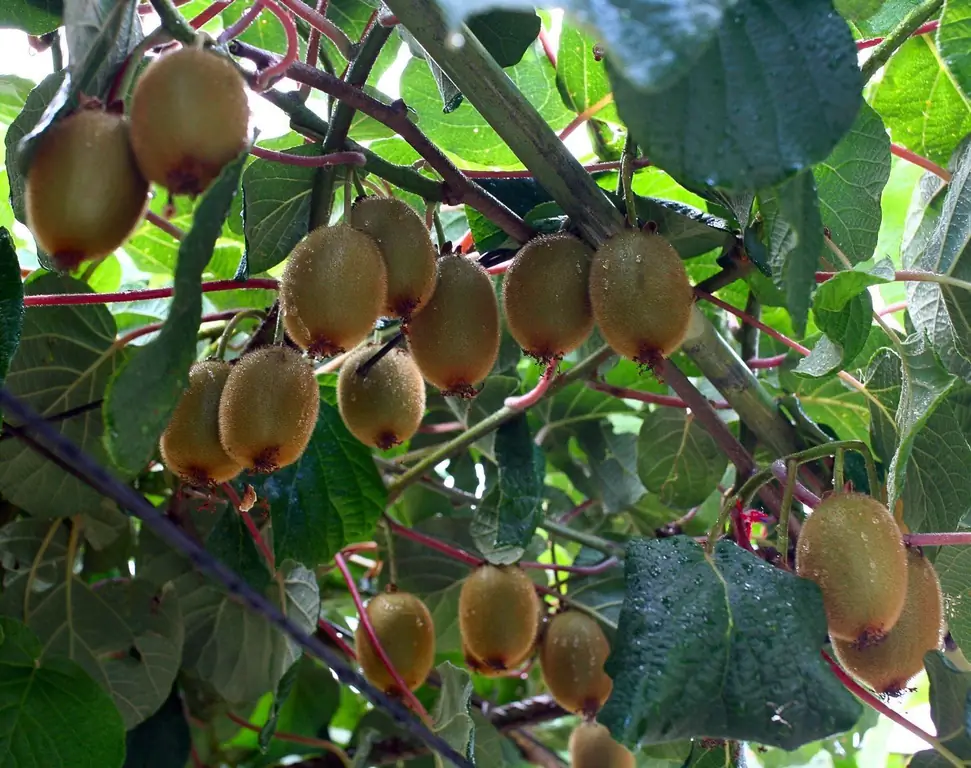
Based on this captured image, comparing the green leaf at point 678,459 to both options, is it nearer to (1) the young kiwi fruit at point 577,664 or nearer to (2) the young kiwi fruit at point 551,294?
(1) the young kiwi fruit at point 577,664

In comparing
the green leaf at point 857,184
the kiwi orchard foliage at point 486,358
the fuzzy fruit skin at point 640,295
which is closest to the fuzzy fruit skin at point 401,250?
the kiwi orchard foliage at point 486,358

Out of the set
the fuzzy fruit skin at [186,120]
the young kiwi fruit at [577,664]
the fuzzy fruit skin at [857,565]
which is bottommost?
the young kiwi fruit at [577,664]

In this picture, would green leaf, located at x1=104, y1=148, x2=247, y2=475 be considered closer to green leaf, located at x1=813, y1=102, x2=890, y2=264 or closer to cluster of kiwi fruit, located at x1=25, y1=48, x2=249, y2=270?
cluster of kiwi fruit, located at x1=25, y1=48, x2=249, y2=270

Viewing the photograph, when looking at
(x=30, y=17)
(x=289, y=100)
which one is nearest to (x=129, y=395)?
(x=289, y=100)

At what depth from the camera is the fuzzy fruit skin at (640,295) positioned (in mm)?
585

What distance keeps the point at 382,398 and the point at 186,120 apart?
0.28m

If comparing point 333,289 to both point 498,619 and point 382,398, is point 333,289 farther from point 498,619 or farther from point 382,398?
point 498,619

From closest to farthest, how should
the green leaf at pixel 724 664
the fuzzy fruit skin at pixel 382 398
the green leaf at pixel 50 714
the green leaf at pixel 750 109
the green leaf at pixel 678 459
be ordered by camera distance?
1. the green leaf at pixel 750 109
2. the green leaf at pixel 724 664
3. the fuzzy fruit skin at pixel 382 398
4. the green leaf at pixel 50 714
5. the green leaf at pixel 678 459

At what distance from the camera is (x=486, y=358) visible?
65cm

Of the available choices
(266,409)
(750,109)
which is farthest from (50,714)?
(750,109)

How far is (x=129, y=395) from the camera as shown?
49 cm

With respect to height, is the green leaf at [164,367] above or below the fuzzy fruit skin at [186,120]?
below

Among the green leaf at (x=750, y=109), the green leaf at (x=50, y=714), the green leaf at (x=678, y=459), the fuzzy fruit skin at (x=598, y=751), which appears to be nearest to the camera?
the green leaf at (x=750, y=109)

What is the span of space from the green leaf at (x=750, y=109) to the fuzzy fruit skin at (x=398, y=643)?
1.93 feet
